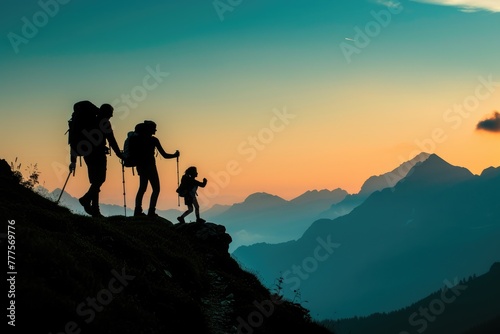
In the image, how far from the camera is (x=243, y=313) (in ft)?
45.9

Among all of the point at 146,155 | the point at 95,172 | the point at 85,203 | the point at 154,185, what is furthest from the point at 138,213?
the point at 95,172

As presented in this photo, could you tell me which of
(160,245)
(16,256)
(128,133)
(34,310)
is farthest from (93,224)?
(128,133)

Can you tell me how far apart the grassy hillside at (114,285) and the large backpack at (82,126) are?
84.3 inches

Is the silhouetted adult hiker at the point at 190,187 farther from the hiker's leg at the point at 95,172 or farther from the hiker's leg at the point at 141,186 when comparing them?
the hiker's leg at the point at 95,172

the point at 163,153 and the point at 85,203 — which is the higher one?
the point at 163,153

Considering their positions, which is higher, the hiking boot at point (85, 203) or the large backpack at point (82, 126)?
the large backpack at point (82, 126)

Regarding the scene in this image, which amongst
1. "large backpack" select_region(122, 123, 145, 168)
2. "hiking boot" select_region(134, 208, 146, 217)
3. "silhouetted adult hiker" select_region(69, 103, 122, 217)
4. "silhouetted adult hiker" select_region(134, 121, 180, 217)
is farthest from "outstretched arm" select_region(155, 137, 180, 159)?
"silhouetted adult hiker" select_region(69, 103, 122, 217)

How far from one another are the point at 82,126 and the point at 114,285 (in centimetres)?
816

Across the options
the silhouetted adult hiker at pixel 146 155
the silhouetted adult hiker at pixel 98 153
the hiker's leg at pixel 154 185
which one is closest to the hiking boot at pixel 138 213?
the hiker's leg at pixel 154 185

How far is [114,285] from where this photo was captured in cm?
1062

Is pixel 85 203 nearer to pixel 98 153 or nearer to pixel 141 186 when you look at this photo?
pixel 98 153

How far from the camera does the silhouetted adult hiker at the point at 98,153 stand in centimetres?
1766

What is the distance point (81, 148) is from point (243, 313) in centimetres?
763

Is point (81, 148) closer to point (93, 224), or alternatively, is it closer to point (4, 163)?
point (4, 163)
